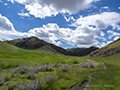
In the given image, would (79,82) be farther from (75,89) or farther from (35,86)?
(35,86)

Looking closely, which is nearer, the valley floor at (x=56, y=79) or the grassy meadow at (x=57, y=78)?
the valley floor at (x=56, y=79)

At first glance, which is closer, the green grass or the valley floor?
Result: the valley floor

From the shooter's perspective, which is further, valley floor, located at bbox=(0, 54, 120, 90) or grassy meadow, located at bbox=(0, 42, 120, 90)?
grassy meadow, located at bbox=(0, 42, 120, 90)

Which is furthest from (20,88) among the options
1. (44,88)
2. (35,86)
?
(44,88)

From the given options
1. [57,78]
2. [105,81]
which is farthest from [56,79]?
[105,81]

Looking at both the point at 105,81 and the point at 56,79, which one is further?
the point at 105,81

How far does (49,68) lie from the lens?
1446 centimetres

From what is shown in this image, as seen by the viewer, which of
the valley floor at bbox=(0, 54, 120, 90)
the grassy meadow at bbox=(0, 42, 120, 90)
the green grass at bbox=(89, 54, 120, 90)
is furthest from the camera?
the green grass at bbox=(89, 54, 120, 90)

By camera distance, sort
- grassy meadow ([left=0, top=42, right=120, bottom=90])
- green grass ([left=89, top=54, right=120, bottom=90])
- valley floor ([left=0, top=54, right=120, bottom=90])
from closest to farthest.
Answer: valley floor ([left=0, top=54, right=120, bottom=90]) → grassy meadow ([left=0, top=42, right=120, bottom=90]) → green grass ([left=89, top=54, right=120, bottom=90])

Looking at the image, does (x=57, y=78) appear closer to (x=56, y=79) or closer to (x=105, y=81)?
(x=56, y=79)

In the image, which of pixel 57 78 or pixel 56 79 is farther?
pixel 57 78

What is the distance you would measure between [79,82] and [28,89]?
6018 millimetres

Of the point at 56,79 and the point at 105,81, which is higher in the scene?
the point at 56,79

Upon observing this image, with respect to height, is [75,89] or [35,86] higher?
[35,86]
